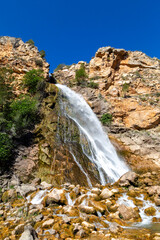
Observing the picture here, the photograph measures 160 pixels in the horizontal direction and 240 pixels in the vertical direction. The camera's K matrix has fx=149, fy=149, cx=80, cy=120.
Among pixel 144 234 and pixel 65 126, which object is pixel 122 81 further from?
pixel 144 234

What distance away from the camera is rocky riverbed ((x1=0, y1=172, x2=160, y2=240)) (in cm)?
491

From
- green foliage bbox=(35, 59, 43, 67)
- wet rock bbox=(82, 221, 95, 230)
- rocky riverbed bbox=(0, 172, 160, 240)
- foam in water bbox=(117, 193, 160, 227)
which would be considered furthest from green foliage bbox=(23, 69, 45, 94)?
wet rock bbox=(82, 221, 95, 230)

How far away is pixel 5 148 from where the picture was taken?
11.4m

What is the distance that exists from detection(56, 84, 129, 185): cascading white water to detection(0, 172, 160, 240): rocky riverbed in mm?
4376

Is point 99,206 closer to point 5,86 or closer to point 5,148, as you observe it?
point 5,148

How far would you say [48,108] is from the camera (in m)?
17.4

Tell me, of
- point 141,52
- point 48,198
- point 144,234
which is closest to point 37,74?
point 48,198

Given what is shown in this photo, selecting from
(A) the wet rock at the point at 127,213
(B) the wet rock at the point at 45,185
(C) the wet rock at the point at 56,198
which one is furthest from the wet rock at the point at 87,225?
(B) the wet rock at the point at 45,185

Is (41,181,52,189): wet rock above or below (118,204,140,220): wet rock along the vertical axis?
above

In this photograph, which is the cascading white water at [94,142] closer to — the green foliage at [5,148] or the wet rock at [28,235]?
the green foliage at [5,148]

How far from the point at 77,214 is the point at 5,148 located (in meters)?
7.80

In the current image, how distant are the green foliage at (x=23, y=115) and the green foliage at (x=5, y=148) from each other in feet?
6.39

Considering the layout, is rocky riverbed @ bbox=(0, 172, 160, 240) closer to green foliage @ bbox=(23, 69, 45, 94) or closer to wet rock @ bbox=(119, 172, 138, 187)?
wet rock @ bbox=(119, 172, 138, 187)

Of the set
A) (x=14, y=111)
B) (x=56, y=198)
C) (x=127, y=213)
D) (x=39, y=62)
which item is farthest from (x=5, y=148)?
(x=39, y=62)
